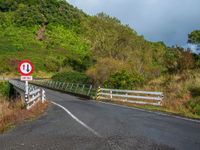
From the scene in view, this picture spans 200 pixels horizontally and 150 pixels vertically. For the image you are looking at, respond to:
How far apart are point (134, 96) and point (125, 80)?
9491 mm

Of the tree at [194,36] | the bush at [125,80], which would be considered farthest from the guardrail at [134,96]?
the tree at [194,36]

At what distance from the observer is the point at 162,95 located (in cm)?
2528

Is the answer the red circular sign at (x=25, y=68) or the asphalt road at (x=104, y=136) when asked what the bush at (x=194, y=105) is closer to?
the asphalt road at (x=104, y=136)

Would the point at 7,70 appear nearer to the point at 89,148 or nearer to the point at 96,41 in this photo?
the point at 96,41

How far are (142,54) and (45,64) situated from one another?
46.1m

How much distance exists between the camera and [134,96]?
94.4ft

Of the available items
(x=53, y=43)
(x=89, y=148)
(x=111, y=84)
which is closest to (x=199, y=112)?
(x=89, y=148)

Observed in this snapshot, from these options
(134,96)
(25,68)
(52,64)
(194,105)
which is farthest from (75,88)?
(52,64)

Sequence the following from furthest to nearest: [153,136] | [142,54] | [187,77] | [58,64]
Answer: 1. [58,64]
2. [142,54]
3. [187,77]
4. [153,136]

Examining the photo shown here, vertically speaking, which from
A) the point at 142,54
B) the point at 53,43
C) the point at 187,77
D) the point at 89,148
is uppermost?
the point at 53,43

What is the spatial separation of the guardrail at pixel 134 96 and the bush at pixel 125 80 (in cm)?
250

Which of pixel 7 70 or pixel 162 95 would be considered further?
pixel 7 70

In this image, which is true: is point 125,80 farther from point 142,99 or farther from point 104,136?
point 104,136

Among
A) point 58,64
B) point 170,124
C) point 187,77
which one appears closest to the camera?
point 170,124
